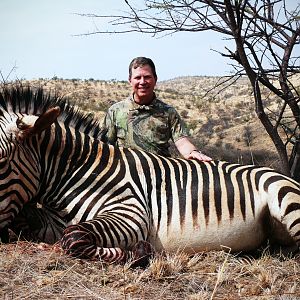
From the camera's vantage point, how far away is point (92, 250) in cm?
284

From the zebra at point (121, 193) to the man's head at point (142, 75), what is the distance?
4.11 ft

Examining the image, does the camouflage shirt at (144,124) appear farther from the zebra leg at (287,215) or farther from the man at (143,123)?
the zebra leg at (287,215)

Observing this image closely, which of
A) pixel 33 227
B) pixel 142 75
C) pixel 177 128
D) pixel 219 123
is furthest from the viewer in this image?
pixel 219 123

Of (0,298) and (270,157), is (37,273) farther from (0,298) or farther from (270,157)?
(270,157)

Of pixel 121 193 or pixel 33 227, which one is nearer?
pixel 33 227

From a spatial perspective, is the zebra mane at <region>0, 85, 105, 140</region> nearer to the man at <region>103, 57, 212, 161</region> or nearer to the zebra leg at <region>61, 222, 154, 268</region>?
the zebra leg at <region>61, 222, 154, 268</region>

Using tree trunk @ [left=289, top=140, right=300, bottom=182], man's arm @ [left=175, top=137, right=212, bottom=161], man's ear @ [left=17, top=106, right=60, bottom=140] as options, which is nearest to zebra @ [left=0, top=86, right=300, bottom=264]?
man's ear @ [left=17, top=106, right=60, bottom=140]

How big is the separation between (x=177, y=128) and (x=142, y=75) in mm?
734

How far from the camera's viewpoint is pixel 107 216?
10.4ft

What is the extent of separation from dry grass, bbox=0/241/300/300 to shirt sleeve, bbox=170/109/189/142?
6.54ft

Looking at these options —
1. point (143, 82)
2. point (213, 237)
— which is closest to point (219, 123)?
point (143, 82)

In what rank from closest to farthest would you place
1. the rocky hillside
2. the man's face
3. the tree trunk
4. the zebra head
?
the zebra head
the man's face
the tree trunk
the rocky hillside

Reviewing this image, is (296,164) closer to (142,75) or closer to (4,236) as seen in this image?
(142,75)

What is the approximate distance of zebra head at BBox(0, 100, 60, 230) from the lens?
3043 millimetres
